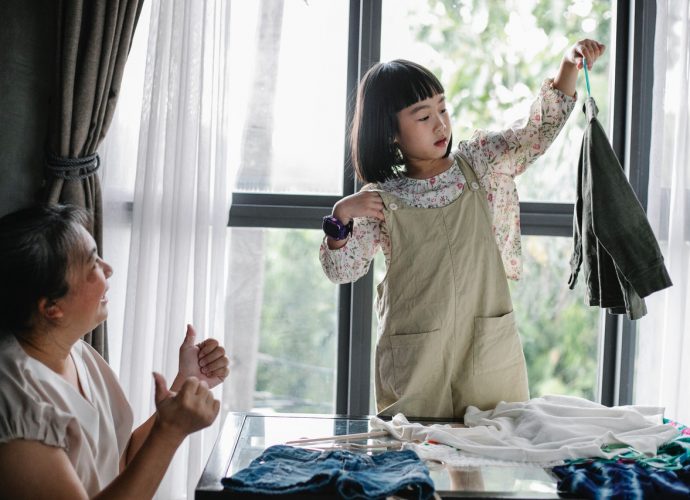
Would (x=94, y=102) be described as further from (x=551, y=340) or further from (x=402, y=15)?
(x=551, y=340)

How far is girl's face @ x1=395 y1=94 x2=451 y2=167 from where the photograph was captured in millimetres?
1927

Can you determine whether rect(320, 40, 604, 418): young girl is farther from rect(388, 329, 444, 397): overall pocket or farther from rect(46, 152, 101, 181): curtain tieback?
rect(46, 152, 101, 181): curtain tieback

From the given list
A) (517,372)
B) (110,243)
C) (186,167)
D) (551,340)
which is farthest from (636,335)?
(110,243)

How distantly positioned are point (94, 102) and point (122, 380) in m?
0.82

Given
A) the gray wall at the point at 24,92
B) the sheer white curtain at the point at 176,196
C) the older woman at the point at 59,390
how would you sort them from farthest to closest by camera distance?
the sheer white curtain at the point at 176,196 → the gray wall at the point at 24,92 → the older woman at the point at 59,390

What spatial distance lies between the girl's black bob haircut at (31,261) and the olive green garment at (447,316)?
840 millimetres

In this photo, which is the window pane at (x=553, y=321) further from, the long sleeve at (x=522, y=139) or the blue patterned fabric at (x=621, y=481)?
the blue patterned fabric at (x=621, y=481)

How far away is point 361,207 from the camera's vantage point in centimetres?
192

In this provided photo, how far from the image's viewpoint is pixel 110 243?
2.41 metres

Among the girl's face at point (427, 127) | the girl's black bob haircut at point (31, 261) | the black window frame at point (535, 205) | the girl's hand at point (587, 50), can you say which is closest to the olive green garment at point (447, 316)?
the girl's face at point (427, 127)

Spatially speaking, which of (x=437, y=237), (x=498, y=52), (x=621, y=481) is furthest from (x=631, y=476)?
(x=498, y=52)

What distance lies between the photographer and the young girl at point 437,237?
188 cm

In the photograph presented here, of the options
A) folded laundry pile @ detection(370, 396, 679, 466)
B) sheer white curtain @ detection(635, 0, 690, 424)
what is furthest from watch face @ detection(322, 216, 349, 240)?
sheer white curtain @ detection(635, 0, 690, 424)

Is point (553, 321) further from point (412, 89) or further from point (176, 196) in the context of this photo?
point (176, 196)
